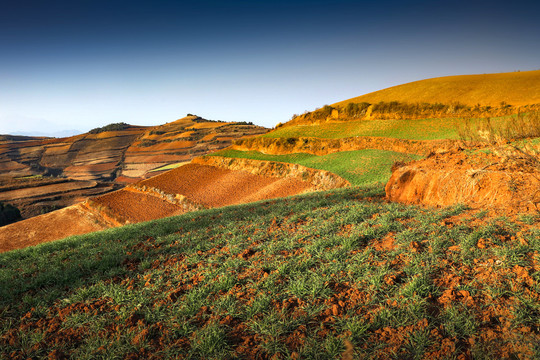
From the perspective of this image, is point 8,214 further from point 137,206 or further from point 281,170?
point 281,170

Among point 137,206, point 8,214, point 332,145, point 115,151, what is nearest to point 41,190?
point 8,214

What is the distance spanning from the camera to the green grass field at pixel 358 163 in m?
17.0

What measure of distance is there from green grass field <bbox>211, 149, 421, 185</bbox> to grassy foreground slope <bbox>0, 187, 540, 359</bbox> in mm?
11569

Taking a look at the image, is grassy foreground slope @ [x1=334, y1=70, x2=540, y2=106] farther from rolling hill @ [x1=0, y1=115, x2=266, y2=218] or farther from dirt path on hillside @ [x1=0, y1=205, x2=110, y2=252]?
rolling hill @ [x1=0, y1=115, x2=266, y2=218]

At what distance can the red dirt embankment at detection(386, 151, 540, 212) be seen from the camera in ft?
16.2

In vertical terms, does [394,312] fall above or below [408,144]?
below

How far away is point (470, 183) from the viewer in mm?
5711

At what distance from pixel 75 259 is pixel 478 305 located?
24.2ft

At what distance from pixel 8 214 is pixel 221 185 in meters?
29.8

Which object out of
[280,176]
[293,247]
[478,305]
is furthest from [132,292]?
[280,176]

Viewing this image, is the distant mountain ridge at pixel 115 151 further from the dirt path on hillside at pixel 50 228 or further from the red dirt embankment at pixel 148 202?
the red dirt embankment at pixel 148 202

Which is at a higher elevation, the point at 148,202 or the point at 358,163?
the point at 358,163

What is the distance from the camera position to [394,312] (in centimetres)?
265

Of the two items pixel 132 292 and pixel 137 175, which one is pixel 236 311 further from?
pixel 137 175
